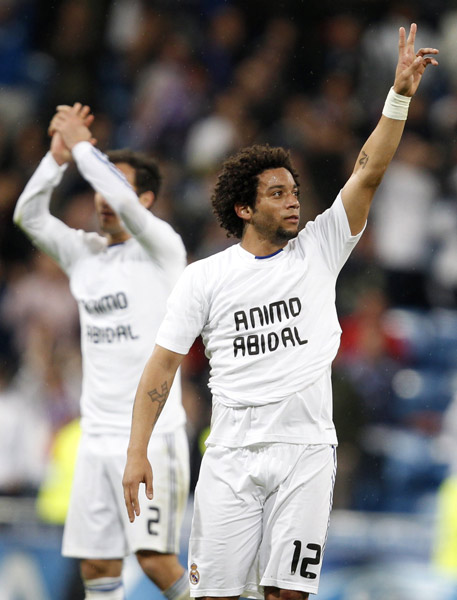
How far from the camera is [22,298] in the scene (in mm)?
8688

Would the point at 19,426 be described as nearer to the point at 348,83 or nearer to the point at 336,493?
the point at 336,493

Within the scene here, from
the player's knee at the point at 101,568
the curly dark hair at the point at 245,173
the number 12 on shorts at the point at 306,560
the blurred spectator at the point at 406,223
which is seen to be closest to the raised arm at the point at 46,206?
the curly dark hair at the point at 245,173

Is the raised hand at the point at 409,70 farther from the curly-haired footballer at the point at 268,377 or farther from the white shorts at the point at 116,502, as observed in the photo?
the white shorts at the point at 116,502

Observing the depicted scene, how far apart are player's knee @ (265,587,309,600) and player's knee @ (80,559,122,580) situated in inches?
46.5

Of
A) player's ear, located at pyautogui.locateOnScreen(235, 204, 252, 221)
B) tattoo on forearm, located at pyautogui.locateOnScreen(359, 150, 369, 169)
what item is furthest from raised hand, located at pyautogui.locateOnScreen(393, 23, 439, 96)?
player's ear, located at pyautogui.locateOnScreen(235, 204, 252, 221)

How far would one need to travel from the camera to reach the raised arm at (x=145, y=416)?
3738 millimetres

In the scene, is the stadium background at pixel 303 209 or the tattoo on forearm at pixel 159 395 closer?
the tattoo on forearm at pixel 159 395

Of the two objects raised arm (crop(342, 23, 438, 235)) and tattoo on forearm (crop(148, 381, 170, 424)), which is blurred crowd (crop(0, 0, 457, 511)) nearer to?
tattoo on forearm (crop(148, 381, 170, 424))

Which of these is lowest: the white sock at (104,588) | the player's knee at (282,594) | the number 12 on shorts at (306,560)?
the white sock at (104,588)

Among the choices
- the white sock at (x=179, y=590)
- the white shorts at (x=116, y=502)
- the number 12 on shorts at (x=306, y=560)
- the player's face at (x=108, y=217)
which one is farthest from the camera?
the player's face at (x=108, y=217)

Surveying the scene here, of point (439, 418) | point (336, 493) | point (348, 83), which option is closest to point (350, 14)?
point (348, 83)

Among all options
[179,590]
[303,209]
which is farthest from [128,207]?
[303,209]

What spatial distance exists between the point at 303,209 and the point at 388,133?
398 cm

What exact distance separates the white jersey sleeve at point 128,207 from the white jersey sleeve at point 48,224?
288mm
